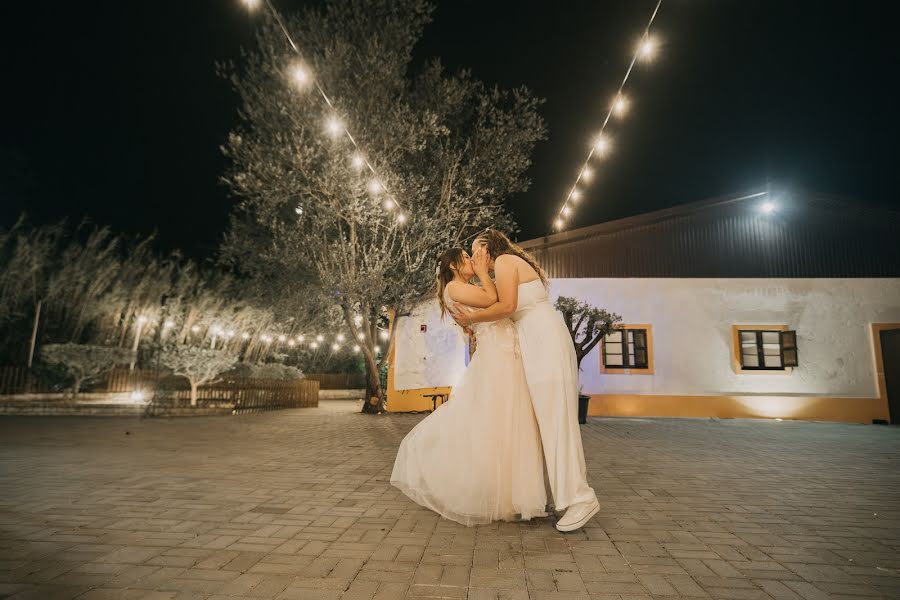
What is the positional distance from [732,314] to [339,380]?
19.6 metres

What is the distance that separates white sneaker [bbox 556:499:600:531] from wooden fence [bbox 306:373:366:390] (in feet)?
78.1

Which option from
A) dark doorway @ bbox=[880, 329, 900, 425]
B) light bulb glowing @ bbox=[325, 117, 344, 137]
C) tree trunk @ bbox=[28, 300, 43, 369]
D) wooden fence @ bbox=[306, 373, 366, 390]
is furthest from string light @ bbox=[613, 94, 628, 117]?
wooden fence @ bbox=[306, 373, 366, 390]

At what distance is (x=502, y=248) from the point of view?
3.60 metres

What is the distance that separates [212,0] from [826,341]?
47.8ft

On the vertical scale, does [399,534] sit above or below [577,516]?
below

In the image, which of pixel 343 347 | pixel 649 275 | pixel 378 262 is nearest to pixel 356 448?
pixel 378 262

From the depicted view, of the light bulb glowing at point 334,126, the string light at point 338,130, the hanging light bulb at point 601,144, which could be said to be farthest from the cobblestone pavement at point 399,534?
the hanging light bulb at point 601,144

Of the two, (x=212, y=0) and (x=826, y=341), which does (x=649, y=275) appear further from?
(x=212, y=0)

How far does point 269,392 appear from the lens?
530 inches

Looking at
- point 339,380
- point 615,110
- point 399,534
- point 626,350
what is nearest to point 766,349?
point 626,350

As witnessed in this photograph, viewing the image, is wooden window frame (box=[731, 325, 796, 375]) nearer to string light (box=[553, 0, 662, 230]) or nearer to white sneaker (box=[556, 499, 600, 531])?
string light (box=[553, 0, 662, 230])

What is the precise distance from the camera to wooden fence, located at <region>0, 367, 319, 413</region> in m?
11.8

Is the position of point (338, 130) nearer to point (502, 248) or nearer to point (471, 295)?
point (502, 248)

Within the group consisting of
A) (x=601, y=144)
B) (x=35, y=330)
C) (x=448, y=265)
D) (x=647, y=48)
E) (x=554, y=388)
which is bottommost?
(x=554, y=388)
